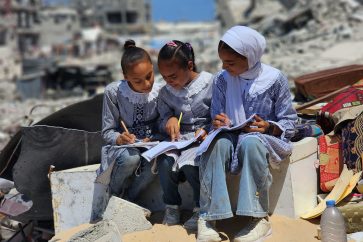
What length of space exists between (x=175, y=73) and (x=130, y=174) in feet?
2.67

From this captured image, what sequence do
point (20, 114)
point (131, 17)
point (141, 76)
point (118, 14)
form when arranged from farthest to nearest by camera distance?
1. point (131, 17)
2. point (118, 14)
3. point (20, 114)
4. point (141, 76)

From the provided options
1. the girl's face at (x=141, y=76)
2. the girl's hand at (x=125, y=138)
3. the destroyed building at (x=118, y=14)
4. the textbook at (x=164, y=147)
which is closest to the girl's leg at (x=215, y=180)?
the textbook at (x=164, y=147)

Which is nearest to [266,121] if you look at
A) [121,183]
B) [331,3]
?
[121,183]

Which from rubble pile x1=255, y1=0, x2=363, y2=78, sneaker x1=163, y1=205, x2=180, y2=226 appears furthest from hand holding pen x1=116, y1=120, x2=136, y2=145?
rubble pile x1=255, y1=0, x2=363, y2=78

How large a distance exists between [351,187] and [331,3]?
61.0 ft

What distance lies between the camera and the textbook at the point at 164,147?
13.4ft

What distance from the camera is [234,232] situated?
3.94 metres

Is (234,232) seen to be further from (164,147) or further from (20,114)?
(20,114)

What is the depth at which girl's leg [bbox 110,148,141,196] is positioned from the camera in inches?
166

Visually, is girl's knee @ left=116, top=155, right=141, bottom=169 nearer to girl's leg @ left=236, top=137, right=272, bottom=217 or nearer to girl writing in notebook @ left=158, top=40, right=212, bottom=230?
girl writing in notebook @ left=158, top=40, right=212, bottom=230

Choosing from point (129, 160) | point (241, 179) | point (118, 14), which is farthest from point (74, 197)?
point (118, 14)

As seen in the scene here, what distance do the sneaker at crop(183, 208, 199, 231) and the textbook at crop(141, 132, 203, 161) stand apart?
1.52 ft

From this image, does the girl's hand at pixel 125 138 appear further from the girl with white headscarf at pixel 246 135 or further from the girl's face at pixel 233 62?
the girl's face at pixel 233 62

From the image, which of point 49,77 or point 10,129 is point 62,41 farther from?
point 10,129
